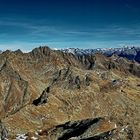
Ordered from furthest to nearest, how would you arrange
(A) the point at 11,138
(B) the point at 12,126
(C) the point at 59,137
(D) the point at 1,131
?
(B) the point at 12,126, (D) the point at 1,131, (A) the point at 11,138, (C) the point at 59,137

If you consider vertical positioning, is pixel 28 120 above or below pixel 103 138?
below

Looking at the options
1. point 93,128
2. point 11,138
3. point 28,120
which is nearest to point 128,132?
point 93,128

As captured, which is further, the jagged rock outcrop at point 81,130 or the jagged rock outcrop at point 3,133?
the jagged rock outcrop at point 3,133

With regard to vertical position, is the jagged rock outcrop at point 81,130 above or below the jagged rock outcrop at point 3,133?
above

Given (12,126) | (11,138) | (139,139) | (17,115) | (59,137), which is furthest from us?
(17,115)

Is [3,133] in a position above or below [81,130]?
below

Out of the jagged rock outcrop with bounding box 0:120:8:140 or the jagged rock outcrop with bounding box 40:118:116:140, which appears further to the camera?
the jagged rock outcrop with bounding box 0:120:8:140

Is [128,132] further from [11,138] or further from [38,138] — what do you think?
[11,138]

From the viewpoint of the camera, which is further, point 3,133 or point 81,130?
point 3,133

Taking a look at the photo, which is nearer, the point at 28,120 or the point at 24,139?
the point at 24,139

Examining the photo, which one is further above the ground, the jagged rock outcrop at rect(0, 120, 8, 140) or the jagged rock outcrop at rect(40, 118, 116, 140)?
the jagged rock outcrop at rect(40, 118, 116, 140)
